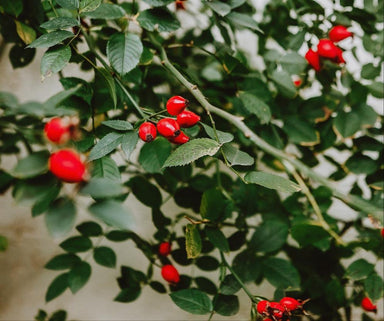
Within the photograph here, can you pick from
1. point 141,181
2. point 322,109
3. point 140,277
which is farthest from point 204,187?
point 322,109

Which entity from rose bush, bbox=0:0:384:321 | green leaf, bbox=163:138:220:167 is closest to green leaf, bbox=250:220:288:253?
rose bush, bbox=0:0:384:321

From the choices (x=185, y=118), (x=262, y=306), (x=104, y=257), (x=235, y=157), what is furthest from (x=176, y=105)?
(x=104, y=257)

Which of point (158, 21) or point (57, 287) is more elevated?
point (158, 21)

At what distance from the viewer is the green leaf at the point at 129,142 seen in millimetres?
510

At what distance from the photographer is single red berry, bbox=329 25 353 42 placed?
0.74 metres

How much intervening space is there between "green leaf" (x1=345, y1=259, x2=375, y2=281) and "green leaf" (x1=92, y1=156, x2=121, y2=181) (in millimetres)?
569

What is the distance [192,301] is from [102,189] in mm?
391

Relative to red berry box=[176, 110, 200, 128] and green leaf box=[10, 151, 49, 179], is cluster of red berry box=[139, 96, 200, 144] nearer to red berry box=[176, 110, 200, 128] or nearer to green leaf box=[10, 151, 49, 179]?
red berry box=[176, 110, 200, 128]

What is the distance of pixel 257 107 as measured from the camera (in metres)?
0.76

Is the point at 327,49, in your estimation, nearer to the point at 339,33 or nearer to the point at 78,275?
the point at 339,33

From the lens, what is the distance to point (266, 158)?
3.23 ft

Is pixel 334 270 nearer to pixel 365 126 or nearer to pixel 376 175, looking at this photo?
pixel 376 175

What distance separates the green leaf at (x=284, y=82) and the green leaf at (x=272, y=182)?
404mm

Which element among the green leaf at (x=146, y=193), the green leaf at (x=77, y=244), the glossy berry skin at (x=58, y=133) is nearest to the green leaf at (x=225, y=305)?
the green leaf at (x=146, y=193)
